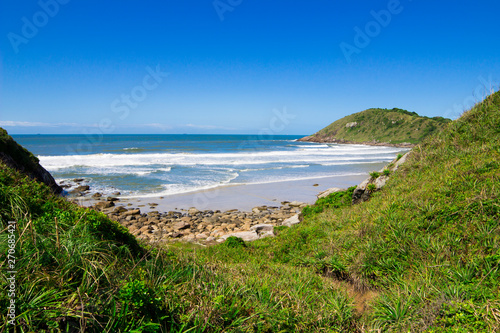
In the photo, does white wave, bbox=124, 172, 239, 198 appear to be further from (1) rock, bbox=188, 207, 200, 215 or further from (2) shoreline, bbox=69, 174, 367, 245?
(1) rock, bbox=188, 207, 200, 215

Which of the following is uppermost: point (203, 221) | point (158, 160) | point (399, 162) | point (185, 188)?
point (399, 162)

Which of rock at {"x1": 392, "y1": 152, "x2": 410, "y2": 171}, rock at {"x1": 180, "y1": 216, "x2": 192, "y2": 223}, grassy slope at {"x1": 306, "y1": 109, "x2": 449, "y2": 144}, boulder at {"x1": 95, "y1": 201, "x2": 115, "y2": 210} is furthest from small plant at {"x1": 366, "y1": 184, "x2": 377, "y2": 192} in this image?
grassy slope at {"x1": 306, "y1": 109, "x2": 449, "y2": 144}

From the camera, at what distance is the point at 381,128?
12012cm

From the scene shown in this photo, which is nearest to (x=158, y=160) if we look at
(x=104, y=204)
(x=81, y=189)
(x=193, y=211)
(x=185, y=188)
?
(x=81, y=189)

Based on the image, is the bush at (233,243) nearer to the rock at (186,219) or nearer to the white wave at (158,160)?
the rock at (186,219)

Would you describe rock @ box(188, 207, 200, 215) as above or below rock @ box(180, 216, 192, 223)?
above

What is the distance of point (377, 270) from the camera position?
4812mm

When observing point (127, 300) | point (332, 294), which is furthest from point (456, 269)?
point (127, 300)

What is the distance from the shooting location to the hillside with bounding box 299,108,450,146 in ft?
341

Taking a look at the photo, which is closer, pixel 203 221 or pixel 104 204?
pixel 203 221

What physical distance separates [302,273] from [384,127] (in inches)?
5129

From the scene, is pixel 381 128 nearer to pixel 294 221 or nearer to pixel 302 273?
pixel 294 221

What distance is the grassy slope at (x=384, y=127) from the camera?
10468 cm

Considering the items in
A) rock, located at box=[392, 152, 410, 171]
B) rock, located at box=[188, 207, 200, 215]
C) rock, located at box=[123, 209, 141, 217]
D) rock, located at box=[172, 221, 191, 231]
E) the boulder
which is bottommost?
rock, located at box=[172, 221, 191, 231]
